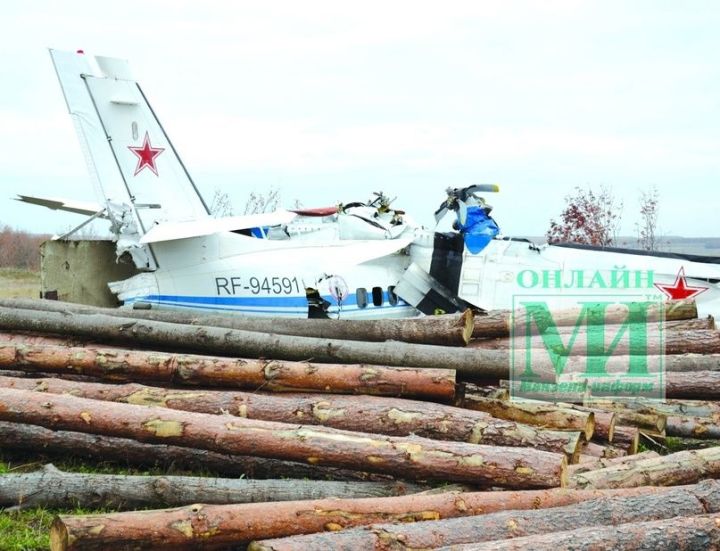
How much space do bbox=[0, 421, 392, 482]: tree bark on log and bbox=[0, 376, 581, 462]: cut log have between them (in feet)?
1.11

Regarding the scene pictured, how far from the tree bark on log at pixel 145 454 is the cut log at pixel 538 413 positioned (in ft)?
5.32

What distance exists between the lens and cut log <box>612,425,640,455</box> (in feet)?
24.5

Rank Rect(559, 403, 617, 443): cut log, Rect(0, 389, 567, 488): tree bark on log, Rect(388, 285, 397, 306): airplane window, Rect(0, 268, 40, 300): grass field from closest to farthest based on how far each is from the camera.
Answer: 1. Rect(0, 389, 567, 488): tree bark on log
2. Rect(559, 403, 617, 443): cut log
3. Rect(388, 285, 397, 306): airplane window
4. Rect(0, 268, 40, 300): grass field

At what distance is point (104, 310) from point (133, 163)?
5974 millimetres

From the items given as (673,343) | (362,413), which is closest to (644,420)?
(673,343)

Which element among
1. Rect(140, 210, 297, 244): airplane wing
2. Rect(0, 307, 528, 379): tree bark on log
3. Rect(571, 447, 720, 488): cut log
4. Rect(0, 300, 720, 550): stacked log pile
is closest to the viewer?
Rect(0, 300, 720, 550): stacked log pile

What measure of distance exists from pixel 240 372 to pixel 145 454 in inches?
39.1

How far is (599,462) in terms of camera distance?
21.3 ft

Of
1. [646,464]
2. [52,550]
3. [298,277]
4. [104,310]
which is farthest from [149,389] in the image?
[298,277]

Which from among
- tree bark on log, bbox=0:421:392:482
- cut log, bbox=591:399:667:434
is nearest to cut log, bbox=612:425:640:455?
cut log, bbox=591:399:667:434

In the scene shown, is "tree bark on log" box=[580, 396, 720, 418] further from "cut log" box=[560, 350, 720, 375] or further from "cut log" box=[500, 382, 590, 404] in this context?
"cut log" box=[560, 350, 720, 375]

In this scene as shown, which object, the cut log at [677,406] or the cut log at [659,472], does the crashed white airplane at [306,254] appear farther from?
the cut log at [659,472]

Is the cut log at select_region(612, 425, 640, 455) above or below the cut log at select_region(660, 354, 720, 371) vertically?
below

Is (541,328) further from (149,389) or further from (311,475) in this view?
(149,389)
